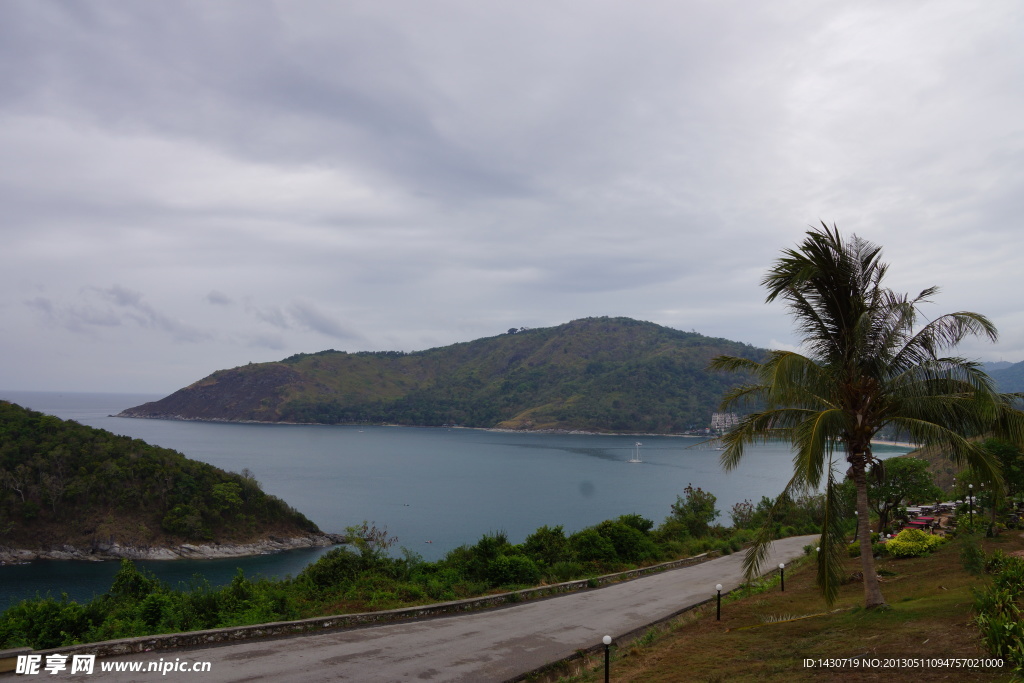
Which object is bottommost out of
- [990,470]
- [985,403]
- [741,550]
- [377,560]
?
[741,550]

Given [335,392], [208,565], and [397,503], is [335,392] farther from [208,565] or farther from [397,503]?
[208,565]

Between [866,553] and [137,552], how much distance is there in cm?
4853

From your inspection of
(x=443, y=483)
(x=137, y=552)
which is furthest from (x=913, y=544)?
(x=443, y=483)

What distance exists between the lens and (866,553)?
8812mm

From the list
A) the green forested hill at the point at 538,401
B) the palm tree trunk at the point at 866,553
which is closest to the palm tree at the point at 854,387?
the palm tree trunk at the point at 866,553

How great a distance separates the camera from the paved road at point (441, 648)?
785 centimetres

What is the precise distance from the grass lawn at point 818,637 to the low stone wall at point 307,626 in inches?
143

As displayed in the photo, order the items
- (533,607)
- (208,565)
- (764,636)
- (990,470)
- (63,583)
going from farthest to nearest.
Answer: (208,565)
(63,583)
(533,607)
(764,636)
(990,470)

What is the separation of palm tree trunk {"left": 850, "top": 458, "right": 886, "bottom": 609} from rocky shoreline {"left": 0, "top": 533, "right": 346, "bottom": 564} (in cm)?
4569

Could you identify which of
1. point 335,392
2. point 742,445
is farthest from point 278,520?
point 335,392

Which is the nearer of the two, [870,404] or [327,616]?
[870,404]

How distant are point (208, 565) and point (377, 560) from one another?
114 ft

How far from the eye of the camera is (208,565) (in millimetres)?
41969

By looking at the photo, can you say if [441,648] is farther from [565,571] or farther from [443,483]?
[443,483]
